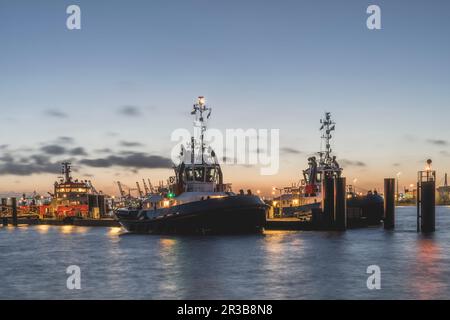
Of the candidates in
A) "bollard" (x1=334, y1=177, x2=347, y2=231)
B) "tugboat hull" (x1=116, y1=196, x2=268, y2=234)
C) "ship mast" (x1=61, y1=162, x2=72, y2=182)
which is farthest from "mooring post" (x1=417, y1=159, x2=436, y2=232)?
"ship mast" (x1=61, y1=162, x2=72, y2=182)

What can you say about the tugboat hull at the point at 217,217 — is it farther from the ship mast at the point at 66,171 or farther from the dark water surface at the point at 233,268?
the ship mast at the point at 66,171

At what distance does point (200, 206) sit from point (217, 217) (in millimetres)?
2325

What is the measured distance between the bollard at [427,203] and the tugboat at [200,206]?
705 inches

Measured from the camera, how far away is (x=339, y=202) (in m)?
69.8

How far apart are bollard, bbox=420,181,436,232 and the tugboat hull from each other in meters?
17.9

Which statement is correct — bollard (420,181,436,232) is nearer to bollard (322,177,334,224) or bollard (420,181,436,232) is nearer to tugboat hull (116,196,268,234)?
bollard (322,177,334,224)

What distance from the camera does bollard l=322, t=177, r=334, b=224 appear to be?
69.4 metres

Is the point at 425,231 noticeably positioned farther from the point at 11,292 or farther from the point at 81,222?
the point at 81,222

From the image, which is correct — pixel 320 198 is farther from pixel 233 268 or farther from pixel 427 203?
pixel 233 268

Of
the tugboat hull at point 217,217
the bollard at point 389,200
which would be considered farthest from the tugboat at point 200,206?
the bollard at point 389,200

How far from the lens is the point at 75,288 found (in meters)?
34.2

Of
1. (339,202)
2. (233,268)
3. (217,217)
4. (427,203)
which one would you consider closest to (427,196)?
(427,203)

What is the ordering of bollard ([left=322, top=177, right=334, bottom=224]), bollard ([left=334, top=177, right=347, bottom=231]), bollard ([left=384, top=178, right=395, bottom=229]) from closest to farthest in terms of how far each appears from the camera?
bollard ([left=334, top=177, right=347, bottom=231])
bollard ([left=322, top=177, right=334, bottom=224])
bollard ([left=384, top=178, right=395, bottom=229])
